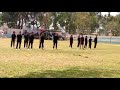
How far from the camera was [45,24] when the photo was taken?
89250mm

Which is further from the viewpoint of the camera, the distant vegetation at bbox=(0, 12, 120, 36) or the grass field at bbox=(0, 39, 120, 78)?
the distant vegetation at bbox=(0, 12, 120, 36)

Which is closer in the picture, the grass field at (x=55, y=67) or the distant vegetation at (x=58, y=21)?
the grass field at (x=55, y=67)

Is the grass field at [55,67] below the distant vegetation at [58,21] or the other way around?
below

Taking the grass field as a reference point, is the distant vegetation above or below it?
above

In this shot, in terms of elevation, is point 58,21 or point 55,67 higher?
point 58,21

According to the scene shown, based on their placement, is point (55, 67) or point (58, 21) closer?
point (55, 67)
